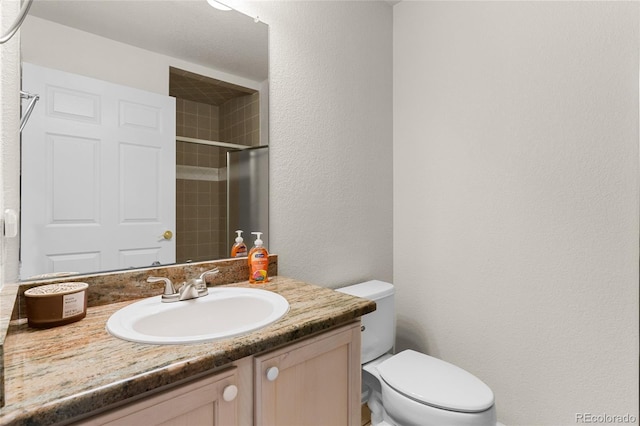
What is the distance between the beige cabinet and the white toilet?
0.30 metres

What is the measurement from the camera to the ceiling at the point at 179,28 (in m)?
1.08

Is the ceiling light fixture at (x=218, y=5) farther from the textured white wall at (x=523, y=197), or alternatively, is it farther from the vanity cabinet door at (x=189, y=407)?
the vanity cabinet door at (x=189, y=407)

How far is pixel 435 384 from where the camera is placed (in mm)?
1327

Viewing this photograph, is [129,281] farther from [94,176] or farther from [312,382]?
[312,382]

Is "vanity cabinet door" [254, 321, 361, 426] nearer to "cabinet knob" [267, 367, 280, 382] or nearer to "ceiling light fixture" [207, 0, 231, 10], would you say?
"cabinet knob" [267, 367, 280, 382]

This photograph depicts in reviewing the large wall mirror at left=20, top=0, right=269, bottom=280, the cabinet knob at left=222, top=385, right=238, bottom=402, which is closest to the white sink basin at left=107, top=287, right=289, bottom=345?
the cabinet knob at left=222, top=385, right=238, bottom=402

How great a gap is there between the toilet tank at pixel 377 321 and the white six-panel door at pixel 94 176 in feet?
3.13

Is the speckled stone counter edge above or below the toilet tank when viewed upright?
above

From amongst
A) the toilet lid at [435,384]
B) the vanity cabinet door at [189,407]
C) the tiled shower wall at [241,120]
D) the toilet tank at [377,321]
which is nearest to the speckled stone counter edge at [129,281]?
the vanity cabinet door at [189,407]

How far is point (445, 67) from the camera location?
1.85 metres

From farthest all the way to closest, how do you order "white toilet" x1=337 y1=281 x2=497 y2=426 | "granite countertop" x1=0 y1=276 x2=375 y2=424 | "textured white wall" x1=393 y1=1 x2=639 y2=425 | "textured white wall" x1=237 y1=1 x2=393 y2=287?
"textured white wall" x1=237 y1=1 x2=393 y2=287 < "textured white wall" x1=393 y1=1 x2=639 y2=425 < "white toilet" x1=337 y1=281 x2=497 y2=426 < "granite countertop" x1=0 y1=276 x2=375 y2=424

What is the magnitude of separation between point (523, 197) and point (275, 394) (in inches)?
56.1

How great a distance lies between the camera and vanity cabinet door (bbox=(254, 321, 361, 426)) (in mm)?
837

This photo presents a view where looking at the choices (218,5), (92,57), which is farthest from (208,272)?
(218,5)
